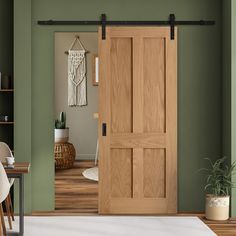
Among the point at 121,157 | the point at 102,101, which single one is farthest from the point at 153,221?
the point at 102,101

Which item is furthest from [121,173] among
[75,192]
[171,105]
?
[75,192]

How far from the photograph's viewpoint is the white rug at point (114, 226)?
483cm

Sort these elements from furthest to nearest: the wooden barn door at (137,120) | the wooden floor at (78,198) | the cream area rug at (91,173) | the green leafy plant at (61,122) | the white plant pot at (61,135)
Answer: the green leafy plant at (61,122) → the white plant pot at (61,135) → the cream area rug at (91,173) → the wooden barn door at (137,120) → the wooden floor at (78,198)

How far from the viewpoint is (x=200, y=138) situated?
5.93m

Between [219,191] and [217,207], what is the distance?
189mm

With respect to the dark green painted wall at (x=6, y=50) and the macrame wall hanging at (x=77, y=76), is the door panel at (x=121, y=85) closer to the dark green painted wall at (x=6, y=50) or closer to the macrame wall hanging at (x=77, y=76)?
the dark green painted wall at (x=6, y=50)

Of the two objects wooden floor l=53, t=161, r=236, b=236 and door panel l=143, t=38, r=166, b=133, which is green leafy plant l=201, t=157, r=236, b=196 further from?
door panel l=143, t=38, r=166, b=133

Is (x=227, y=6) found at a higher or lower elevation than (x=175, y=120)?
higher

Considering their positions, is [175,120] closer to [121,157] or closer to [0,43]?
[121,157]

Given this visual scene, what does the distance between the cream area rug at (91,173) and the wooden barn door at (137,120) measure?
2515 millimetres

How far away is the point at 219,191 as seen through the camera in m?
5.57


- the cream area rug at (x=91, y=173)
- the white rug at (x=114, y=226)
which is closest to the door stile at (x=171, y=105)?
the white rug at (x=114, y=226)

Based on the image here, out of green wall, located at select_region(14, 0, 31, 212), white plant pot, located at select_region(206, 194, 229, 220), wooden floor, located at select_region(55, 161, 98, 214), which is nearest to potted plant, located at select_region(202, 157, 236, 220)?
white plant pot, located at select_region(206, 194, 229, 220)

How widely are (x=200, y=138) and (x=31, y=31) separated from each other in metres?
2.36
